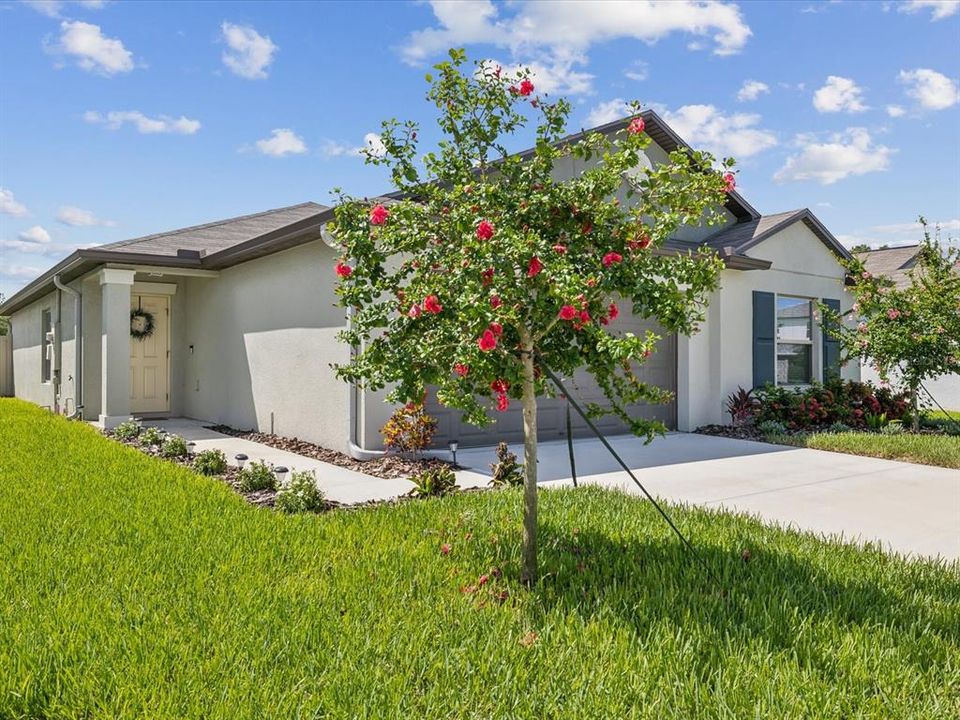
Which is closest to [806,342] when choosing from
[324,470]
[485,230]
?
[324,470]

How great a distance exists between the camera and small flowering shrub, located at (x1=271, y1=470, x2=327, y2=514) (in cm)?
544

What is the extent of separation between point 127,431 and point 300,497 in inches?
219

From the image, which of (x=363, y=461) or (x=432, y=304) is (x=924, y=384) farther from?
(x=432, y=304)

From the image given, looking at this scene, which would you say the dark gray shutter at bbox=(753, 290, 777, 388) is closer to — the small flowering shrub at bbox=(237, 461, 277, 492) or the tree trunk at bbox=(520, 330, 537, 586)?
the small flowering shrub at bbox=(237, 461, 277, 492)

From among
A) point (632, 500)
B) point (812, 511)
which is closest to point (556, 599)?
point (632, 500)

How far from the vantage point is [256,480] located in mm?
6273

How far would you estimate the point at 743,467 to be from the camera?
7.96 metres

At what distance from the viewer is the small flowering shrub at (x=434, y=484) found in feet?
20.0

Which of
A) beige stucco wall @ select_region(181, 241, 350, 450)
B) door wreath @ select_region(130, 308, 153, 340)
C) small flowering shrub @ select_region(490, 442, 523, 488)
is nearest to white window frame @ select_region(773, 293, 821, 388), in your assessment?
small flowering shrub @ select_region(490, 442, 523, 488)

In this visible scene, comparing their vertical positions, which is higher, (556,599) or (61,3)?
(61,3)

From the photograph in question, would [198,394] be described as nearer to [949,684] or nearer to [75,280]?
[75,280]

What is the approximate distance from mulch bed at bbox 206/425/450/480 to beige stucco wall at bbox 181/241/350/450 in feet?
0.51

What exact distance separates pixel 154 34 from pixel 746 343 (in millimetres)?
10269

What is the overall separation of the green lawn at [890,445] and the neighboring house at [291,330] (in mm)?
1848
